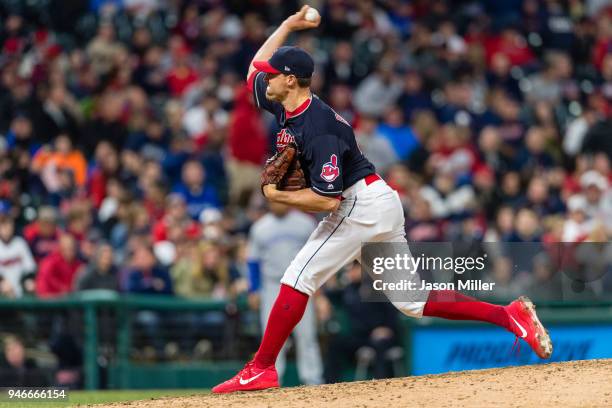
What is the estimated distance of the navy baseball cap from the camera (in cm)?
680

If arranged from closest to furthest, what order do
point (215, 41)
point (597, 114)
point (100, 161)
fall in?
point (100, 161) < point (597, 114) < point (215, 41)

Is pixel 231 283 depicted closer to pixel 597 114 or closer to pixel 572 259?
pixel 572 259

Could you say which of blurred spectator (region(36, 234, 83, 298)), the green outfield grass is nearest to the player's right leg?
the green outfield grass

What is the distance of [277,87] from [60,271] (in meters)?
5.46

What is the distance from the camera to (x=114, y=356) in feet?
36.2

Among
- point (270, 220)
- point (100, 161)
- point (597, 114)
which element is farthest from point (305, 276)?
point (597, 114)

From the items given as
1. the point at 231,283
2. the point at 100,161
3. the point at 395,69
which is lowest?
the point at 231,283

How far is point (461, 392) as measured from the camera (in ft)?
22.1

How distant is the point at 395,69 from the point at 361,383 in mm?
8855

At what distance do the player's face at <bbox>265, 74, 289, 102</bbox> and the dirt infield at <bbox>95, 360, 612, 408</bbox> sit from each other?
165cm

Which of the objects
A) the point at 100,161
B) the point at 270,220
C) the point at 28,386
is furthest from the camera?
the point at 100,161

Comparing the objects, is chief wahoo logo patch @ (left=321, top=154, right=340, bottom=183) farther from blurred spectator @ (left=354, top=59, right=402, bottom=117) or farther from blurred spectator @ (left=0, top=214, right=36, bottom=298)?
blurred spectator @ (left=354, top=59, right=402, bottom=117)

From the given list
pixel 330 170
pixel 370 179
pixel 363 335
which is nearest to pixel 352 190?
pixel 370 179

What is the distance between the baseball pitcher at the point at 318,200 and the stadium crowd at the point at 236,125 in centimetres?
347
